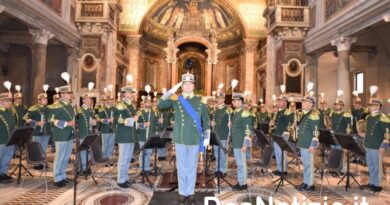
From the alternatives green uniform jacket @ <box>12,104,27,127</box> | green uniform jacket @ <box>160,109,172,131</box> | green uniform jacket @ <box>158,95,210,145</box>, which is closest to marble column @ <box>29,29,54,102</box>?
green uniform jacket @ <box>12,104,27,127</box>

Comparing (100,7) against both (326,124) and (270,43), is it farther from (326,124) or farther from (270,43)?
(326,124)

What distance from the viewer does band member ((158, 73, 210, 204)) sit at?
543 cm

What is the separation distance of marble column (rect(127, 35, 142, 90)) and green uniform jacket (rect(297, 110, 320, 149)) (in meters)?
19.4

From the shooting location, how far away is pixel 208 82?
26.7 metres

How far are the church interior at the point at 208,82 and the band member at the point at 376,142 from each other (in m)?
0.03

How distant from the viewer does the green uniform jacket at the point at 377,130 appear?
7090mm

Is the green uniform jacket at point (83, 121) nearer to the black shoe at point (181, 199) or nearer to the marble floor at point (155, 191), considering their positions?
the marble floor at point (155, 191)

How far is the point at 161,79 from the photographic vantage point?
28.3 metres

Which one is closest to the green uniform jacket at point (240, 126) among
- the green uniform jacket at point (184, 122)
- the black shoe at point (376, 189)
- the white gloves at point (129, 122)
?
the green uniform jacket at point (184, 122)

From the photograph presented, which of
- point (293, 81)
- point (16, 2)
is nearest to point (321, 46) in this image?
point (293, 81)

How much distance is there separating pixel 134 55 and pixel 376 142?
20.6 meters

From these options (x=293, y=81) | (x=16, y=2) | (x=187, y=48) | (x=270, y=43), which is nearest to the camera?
(x=16, y=2)

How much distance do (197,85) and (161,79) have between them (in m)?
3.29

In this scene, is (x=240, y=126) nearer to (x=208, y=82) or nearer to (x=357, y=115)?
(x=357, y=115)
